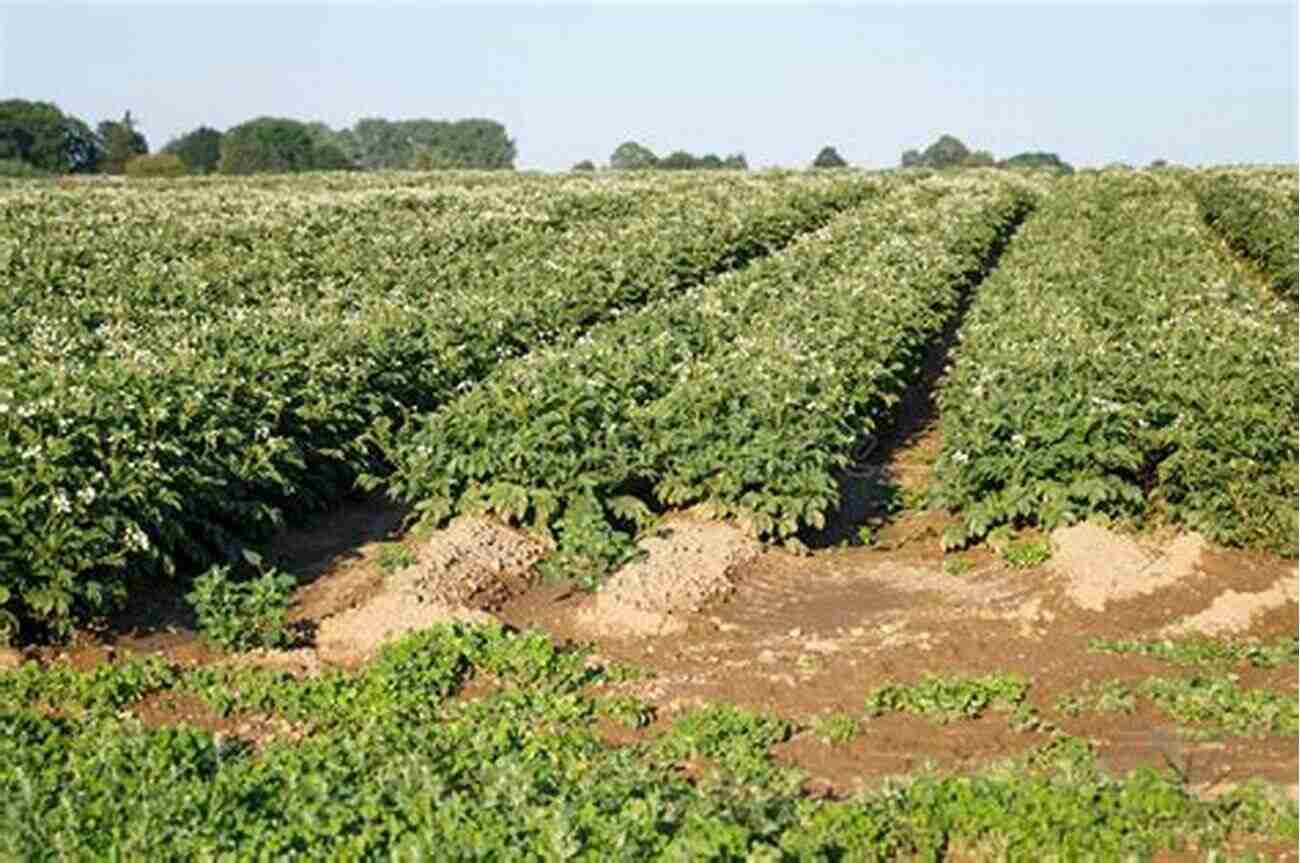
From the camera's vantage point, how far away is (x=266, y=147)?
351ft

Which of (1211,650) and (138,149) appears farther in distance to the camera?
(138,149)

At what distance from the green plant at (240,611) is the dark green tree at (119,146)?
312 ft

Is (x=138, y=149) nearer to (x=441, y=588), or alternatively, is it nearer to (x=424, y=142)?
(x=424, y=142)

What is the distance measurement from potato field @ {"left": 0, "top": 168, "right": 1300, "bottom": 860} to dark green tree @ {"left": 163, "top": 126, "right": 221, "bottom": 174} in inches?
3991

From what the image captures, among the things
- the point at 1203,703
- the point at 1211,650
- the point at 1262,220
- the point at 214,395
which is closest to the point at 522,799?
the point at 1203,703

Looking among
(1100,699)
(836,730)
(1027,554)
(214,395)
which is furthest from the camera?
(214,395)

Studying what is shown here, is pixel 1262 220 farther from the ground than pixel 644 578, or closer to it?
farther from the ground

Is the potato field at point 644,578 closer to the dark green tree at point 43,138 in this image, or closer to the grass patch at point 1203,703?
the grass patch at point 1203,703

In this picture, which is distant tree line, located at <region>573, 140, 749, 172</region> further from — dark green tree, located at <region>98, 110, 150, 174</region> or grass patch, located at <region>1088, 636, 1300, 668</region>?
→ grass patch, located at <region>1088, 636, 1300, 668</region>

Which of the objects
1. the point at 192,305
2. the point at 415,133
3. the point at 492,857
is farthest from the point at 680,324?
the point at 415,133

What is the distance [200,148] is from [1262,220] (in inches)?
3938

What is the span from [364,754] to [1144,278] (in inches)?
677

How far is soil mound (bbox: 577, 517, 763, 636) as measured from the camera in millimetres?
9852

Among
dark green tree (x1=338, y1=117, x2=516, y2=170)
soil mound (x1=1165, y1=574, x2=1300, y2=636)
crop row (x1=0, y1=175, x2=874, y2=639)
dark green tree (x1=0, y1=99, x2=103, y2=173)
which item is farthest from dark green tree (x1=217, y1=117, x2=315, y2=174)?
soil mound (x1=1165, y1=574, x2=1300, y2=636)
